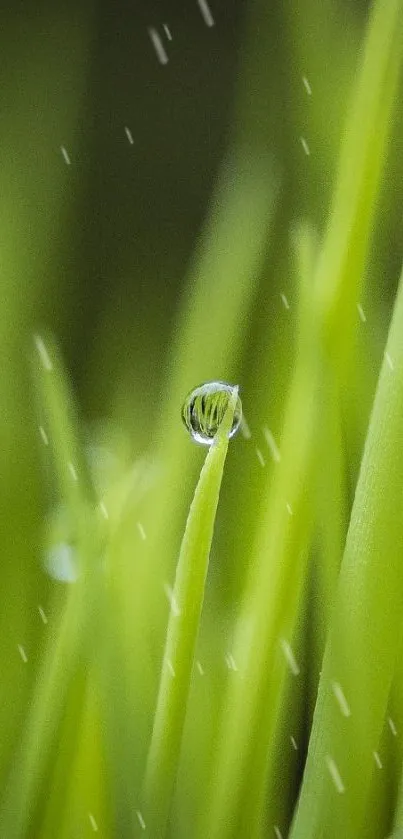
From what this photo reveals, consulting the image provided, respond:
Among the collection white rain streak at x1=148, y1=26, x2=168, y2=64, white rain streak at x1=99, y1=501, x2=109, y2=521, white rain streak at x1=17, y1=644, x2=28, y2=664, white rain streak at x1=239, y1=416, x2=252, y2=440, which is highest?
white rain streak at x1=148, y1=26, x2=168, y2=64

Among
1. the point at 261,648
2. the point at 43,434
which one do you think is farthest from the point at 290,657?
the point at 43,434

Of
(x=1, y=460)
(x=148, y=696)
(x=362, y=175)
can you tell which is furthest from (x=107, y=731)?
(x=362, y=175)

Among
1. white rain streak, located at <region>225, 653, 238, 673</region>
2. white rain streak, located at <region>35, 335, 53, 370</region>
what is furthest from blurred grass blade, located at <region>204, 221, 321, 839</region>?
white rain streak, located at <region>35, 335, 53, 370</region>

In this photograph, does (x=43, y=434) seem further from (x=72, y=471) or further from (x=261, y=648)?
(x=261, y=648)

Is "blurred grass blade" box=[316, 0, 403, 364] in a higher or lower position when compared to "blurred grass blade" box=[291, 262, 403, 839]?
higher

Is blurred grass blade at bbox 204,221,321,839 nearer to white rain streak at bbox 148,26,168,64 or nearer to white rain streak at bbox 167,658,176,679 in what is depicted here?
white rain streak at bbox 167,658,176,679

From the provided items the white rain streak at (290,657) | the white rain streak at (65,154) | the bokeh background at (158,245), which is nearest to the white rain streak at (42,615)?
the bokeh background at (158,245)
